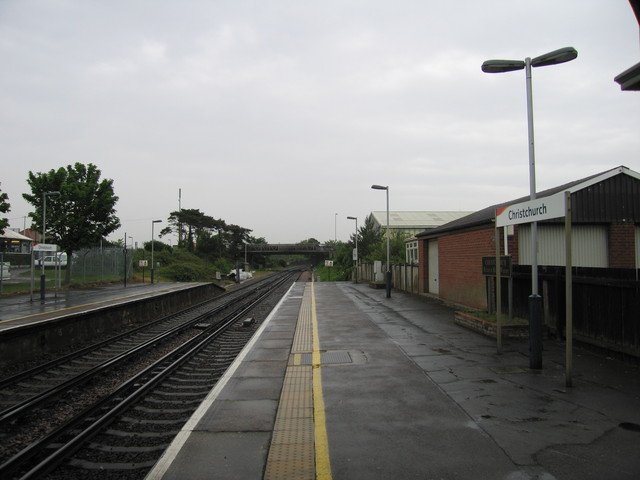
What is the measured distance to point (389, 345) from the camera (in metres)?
9.06

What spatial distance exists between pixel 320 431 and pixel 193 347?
720 centimetres

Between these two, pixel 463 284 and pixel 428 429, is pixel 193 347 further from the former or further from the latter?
→ pixel 463 284

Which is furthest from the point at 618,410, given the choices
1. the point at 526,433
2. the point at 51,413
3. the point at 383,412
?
the point at 51,413

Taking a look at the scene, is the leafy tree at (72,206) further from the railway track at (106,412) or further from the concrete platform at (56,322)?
the railway track at (106,412)

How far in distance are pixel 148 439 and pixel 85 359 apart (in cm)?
600

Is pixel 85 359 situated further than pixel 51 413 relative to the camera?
Yes

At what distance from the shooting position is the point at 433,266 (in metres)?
20.1

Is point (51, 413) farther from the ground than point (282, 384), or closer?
closer

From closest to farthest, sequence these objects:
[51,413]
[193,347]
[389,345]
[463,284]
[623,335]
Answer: [51,413] < [623,335] < [389,345] < [193,347] < [463,284]

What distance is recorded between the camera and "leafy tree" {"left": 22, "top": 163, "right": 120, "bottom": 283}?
26.9 metres

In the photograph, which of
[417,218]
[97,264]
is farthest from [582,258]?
[417,218]

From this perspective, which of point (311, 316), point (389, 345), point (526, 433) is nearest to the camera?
point (526, 433)

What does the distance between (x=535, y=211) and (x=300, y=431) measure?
485 cm

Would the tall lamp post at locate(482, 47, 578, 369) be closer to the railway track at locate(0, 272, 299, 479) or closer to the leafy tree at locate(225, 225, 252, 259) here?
the railway track at locate(0, 272, 299, 479)
